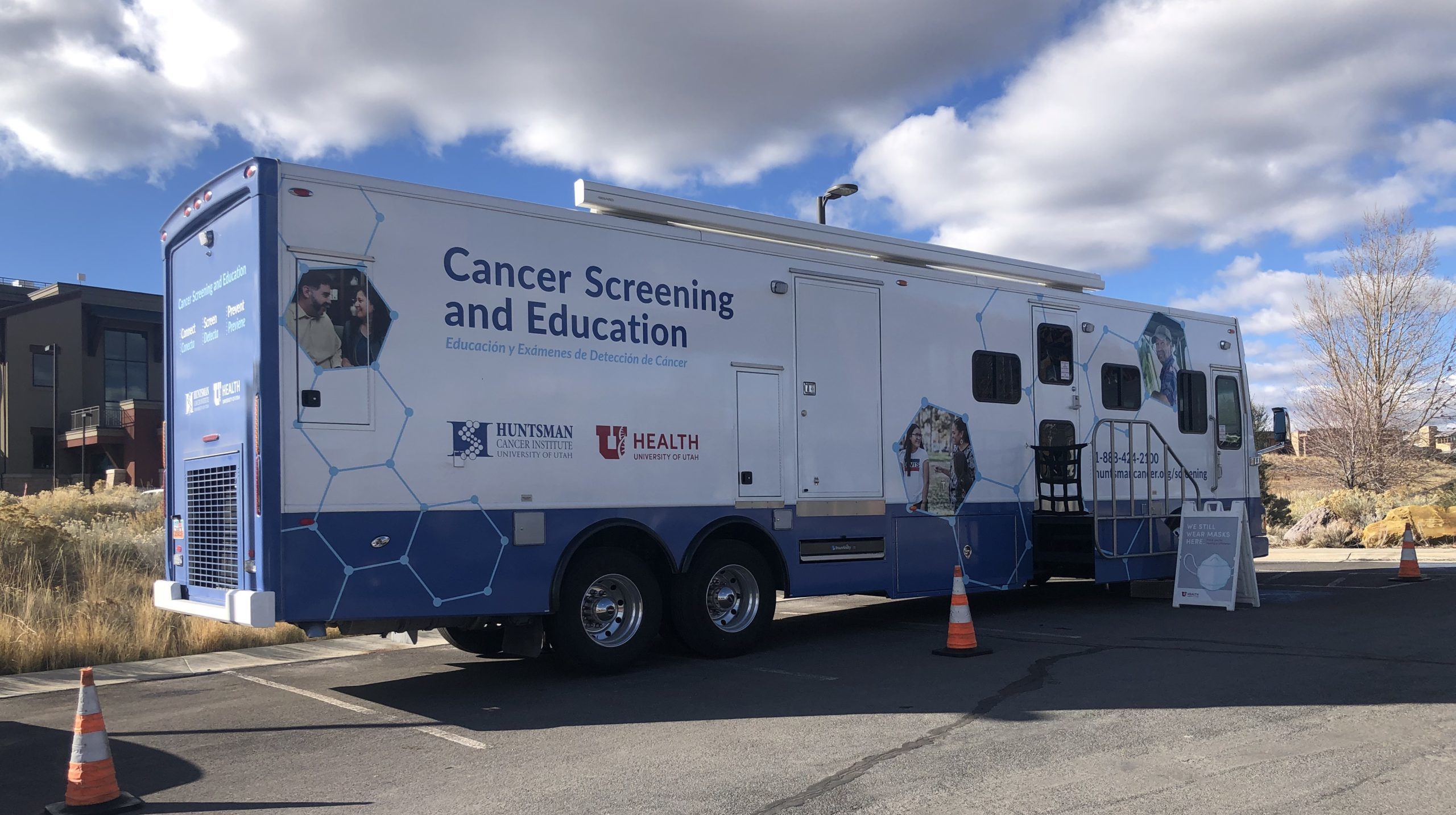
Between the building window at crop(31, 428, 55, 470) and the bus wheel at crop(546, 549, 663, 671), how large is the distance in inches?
1552

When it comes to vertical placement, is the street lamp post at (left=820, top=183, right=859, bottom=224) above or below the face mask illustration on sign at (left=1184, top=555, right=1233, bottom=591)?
above

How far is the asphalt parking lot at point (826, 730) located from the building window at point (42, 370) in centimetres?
3705

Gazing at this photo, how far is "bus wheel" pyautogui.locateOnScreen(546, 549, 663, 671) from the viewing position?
7.93 metres

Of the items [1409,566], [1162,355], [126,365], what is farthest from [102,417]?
[1409,566]

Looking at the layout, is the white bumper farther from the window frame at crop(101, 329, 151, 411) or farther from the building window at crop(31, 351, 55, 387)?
the building window at crop(31, 351, 55, 387)

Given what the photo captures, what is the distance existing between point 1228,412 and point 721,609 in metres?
8.41

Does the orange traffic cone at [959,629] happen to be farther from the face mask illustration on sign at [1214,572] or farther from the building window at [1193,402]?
the building window at [1193,402]

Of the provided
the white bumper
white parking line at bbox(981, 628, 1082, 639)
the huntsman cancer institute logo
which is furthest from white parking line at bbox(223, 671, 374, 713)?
white parking line at bbox(981, 628, 1082, 639)

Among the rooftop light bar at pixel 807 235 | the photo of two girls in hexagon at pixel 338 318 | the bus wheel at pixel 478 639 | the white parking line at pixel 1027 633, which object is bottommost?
the white parking line at pixel 1027 633

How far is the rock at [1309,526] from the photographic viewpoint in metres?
22.1

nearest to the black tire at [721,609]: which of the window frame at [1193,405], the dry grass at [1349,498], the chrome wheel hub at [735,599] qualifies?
the chrome wheel hub at [735,599]

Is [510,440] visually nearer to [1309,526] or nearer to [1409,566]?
[1409,566]

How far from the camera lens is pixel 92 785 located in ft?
16.7

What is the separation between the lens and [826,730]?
21.0 feet
